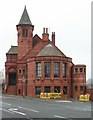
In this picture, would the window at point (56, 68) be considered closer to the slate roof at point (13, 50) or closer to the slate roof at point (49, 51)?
the slate roof at point (49, 51)

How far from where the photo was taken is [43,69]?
74250 mm

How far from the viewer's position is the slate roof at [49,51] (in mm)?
76125

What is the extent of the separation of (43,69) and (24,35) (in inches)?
512

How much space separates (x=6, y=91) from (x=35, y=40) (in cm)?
1298

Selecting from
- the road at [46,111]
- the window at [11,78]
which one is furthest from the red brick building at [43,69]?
the road at [46,111]

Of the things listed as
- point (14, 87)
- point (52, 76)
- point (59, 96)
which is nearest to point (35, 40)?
point (14, 87)

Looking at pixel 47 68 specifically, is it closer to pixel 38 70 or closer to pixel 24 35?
pixel 38 70

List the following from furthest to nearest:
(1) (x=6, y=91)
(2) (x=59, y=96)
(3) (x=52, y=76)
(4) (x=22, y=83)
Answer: (1) (x=6, y=91) < (4) (x=22, y=83) < (3) (x=52, y=76) < (2) (x=59, y=96)

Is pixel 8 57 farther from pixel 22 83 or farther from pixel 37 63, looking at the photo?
pixel 37 63

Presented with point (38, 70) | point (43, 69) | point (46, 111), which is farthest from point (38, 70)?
point (46, 111)

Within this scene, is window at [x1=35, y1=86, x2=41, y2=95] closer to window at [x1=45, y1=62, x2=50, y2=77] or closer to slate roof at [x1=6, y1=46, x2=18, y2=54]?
window at [x1=45, y1=62, x2=50, y2=77]

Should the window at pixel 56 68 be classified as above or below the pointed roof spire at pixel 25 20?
below

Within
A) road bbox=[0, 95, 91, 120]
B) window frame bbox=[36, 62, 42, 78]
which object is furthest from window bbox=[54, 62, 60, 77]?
road bbox=[0, 95, 91, 120]

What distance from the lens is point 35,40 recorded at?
89375 mm
